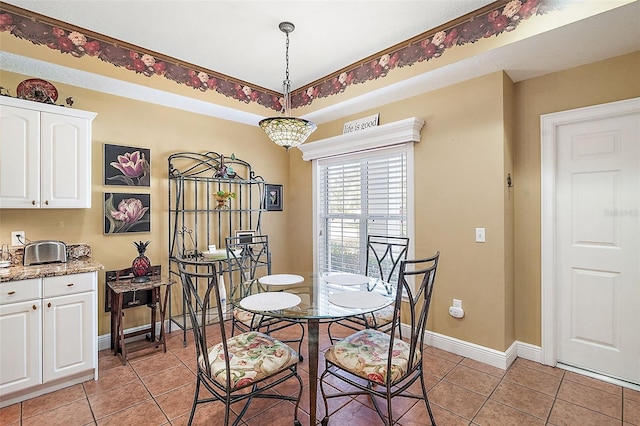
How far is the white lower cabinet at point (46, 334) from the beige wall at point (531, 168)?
3.57 m

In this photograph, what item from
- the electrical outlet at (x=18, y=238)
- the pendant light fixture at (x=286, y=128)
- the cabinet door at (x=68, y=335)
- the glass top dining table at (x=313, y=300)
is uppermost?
the pendant light fixture at (x=286, y=128)

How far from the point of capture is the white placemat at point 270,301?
191 centimetres

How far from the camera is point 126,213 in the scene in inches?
123

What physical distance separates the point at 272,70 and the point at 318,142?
98cm

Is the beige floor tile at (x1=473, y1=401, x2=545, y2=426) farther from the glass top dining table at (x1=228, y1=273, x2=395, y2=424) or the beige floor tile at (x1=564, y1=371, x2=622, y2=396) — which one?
the glass top dining table at (x1=228, y1=273, x2=395, y2=424)

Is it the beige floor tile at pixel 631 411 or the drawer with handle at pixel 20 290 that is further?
the drawer with handle at pixel 20 290

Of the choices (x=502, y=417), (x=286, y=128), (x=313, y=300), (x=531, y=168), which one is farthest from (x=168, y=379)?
(x=531, y=168)

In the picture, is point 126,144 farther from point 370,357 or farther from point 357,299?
point 370,357

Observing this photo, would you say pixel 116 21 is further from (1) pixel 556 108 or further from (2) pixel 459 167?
(1) pixel 556 108

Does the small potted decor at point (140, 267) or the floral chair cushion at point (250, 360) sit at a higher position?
the small potted decor at point (140, 267)

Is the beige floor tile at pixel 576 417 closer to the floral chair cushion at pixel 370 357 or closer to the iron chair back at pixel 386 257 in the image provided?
the floral chair cushion at pixel 370 357

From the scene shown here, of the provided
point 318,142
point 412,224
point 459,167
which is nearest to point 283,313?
point 412,224

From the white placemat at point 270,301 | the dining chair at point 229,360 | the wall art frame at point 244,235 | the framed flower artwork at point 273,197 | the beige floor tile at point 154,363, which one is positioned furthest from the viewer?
Answer: the framed flower artwork at point 273,197

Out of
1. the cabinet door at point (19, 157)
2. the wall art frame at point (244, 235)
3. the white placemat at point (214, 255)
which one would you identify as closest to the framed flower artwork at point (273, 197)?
the wall art frame at point (244, 235)
